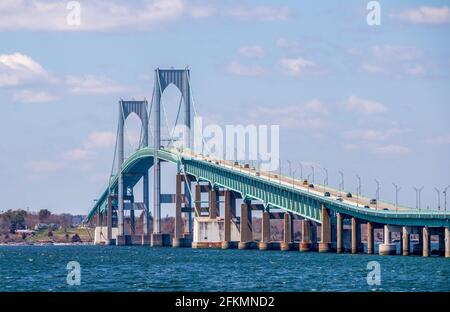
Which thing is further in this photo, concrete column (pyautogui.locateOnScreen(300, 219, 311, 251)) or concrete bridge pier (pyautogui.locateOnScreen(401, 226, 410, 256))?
concrete column (pyautogui.locateOnScreen(300, 219, 311, 251))

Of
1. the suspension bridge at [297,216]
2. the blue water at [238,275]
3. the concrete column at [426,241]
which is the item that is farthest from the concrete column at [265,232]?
the concrete column at [426,241]

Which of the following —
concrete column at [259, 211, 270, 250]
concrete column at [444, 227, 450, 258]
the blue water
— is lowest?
the blue water

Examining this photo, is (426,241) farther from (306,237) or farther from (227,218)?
(227,218)

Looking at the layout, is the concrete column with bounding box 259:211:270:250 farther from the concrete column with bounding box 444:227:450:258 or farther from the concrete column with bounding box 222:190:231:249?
the concrete column with bounding box 444:227:450:258

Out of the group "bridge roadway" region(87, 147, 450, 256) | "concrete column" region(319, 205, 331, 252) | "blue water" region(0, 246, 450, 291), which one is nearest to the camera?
"blue water" region(0, 246, 450, 291)

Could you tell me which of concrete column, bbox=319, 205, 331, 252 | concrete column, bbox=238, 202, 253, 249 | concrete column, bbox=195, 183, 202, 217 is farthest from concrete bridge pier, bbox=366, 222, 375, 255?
concrete column, bbox=195, 183, 202, 217
